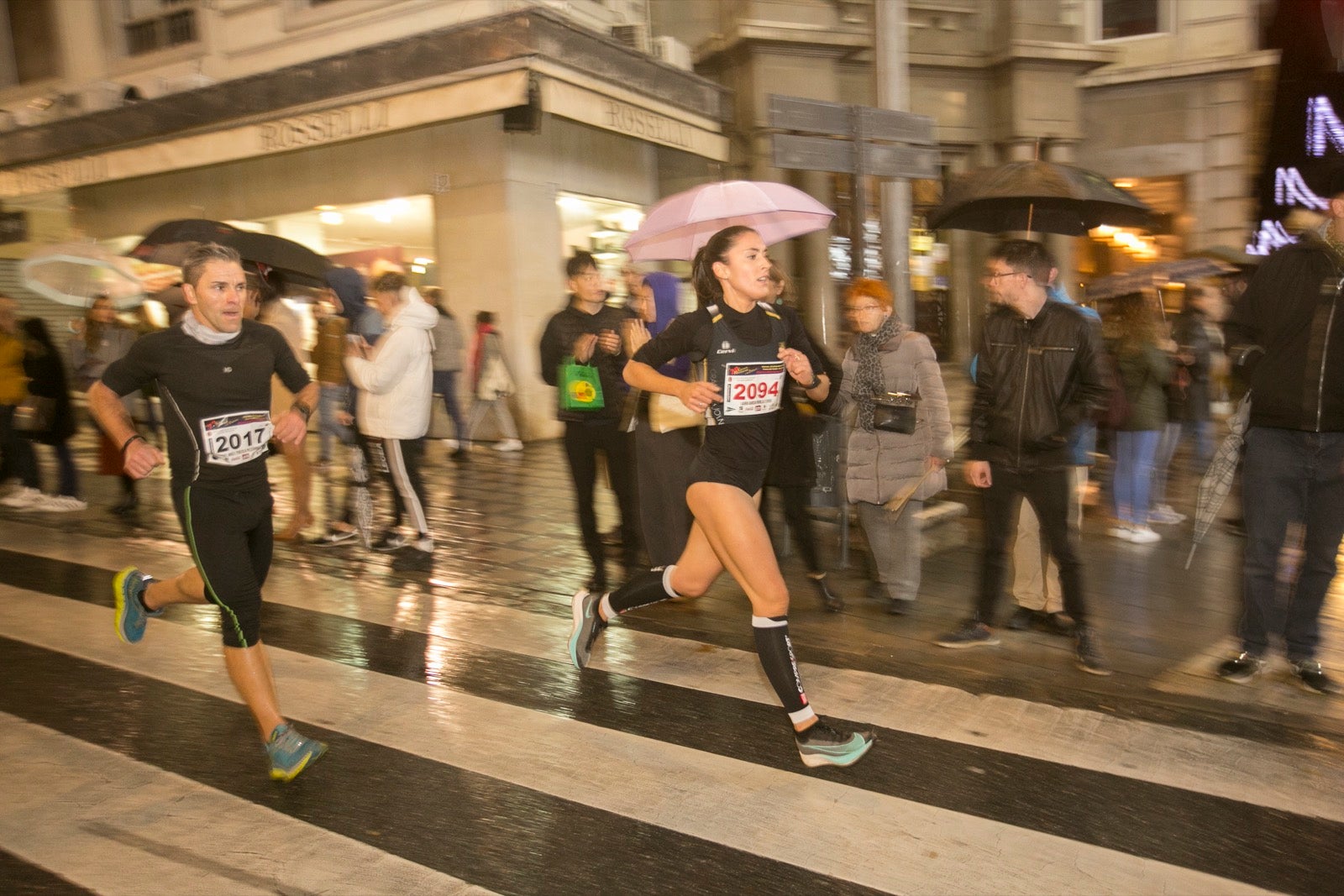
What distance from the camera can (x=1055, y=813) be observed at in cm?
322

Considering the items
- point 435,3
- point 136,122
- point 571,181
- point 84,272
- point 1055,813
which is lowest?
point 1055,813

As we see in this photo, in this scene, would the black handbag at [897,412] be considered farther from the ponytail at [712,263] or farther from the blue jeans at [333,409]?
the blue jeans at [333,409]

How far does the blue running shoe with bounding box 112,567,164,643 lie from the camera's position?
4387 millimetres

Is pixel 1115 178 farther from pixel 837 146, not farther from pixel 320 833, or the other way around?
pixel 320 833

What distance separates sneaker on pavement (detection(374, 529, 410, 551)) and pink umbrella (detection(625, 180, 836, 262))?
2850 millimetres

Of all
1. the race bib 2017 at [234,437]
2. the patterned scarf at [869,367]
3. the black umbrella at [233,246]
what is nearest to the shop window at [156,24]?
the black umbrella at [233,246]

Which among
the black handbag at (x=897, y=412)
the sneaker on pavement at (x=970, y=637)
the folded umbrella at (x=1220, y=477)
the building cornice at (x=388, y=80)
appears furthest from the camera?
the building cornice at (x=388, y=80)

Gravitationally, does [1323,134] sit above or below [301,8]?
below

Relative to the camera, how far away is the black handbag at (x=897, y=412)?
5281 millimetres

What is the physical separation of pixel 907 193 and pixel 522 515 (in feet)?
13.3

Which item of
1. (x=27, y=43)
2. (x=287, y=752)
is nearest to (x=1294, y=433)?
(x=287, y=752)

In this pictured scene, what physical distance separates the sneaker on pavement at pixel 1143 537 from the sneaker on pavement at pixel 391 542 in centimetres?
537

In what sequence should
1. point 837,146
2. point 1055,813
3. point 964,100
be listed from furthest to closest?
1. point 964,100
2. point 837,146
3. point 1055,813

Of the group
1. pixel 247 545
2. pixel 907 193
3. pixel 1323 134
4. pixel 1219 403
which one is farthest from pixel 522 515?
pixel 1323 134
